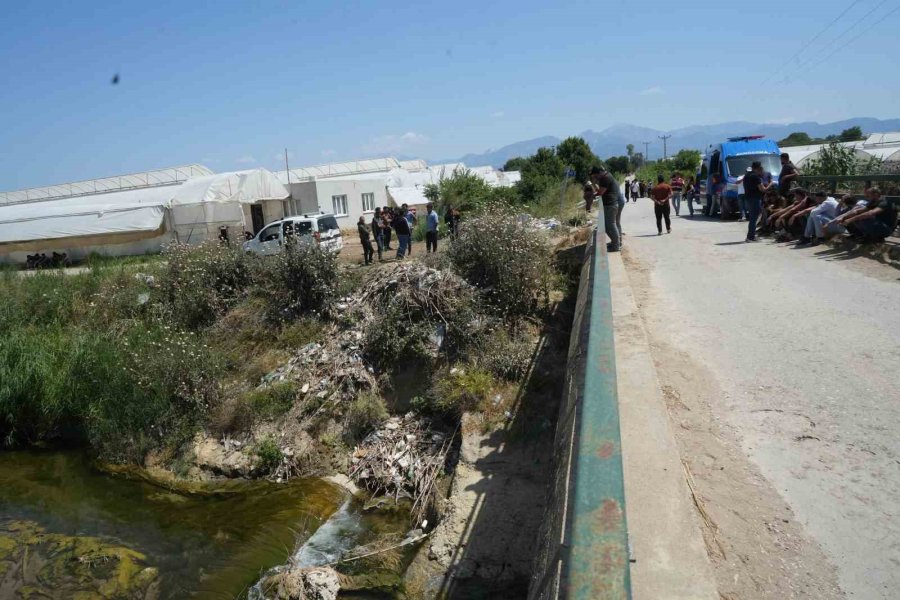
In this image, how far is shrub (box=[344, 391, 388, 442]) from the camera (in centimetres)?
1007

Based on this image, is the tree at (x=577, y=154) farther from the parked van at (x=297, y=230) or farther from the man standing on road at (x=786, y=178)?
the man standing on road at (x=786, y=178)

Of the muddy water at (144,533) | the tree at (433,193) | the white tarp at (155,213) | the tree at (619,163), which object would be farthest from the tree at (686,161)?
the muddy water at (144,533)

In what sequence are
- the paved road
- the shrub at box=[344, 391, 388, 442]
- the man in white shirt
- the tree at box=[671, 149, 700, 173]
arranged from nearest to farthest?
the paved road < the shrub at box=[344, 391, 388, 442] < the man in white shirt < the tree at box=[671, 149, 700, 173]

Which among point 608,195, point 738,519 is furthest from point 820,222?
point 738,519

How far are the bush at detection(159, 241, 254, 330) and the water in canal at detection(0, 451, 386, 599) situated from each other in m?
4.49

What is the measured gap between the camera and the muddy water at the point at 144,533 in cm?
755

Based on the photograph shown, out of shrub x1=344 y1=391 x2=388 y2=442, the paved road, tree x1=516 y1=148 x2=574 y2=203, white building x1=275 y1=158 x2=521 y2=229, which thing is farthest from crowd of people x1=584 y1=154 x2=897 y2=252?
white building x1=275 y1=158 x2=521 y2=229

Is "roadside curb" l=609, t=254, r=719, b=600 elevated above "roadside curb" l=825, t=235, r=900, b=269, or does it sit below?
below

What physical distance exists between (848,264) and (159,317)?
14687 millimetres

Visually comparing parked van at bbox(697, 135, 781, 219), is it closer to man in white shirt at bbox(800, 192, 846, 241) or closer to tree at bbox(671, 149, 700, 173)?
man in white shirt at bbox(800, 192, 846, 241)

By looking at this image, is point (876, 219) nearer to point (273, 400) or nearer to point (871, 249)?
point (871, 249)

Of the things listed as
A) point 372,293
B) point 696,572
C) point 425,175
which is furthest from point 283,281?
point 425,175

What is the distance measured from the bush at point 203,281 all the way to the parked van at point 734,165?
552 inches

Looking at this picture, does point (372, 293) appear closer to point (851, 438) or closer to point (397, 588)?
point (397, 588)
